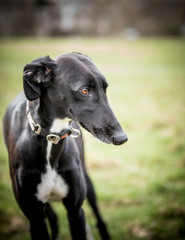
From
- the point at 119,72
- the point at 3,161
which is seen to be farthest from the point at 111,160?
the point at 119,72

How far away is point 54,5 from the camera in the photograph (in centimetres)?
3856

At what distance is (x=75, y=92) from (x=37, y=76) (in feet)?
1.19

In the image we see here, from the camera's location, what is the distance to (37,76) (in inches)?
95.8

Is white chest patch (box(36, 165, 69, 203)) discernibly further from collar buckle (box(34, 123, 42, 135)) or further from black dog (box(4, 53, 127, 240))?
collar buckle (box(34, 123, 42, 135))

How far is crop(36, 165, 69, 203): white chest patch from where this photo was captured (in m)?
2.72

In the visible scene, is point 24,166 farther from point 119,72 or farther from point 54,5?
point 54,5

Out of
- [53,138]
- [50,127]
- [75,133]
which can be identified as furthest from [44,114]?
[75,133]

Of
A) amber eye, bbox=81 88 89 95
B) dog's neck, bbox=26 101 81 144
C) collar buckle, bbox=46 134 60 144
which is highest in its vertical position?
amber eye, bbox=81 88 89 95

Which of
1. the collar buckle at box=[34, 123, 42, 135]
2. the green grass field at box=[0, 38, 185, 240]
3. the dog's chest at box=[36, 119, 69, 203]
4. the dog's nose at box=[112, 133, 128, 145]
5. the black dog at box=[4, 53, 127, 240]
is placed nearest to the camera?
the dog's nose at box=[112, 133, 128, 145]

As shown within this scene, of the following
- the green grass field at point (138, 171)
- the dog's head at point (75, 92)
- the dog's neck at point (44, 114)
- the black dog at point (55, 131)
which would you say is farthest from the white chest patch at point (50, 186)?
the green grass field at point (138, 171)

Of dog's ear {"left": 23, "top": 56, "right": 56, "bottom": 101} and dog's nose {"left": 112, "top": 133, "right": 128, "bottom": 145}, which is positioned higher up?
dog's ear {"left": 23, "top": 56, "right": 56, "bottom": 101}

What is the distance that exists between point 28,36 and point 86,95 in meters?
37.5

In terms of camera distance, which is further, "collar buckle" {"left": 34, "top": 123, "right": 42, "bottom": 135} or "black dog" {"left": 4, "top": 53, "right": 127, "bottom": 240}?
"collar buckle" {"left": 34, "top": 123, "right": 42, "bottom": 135}

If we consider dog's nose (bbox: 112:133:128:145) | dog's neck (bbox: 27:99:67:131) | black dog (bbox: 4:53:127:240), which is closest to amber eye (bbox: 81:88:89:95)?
black dog (bbox: 4:53:127:240)
